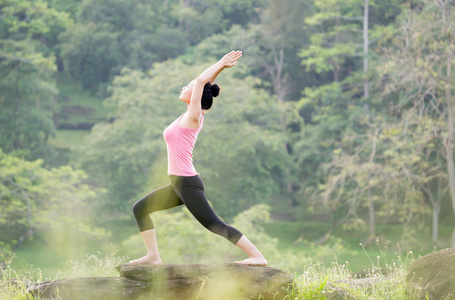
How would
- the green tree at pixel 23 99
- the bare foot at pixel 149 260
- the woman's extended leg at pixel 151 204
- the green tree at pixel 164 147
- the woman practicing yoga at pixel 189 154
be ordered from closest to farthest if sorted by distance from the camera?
the woman practicing yoga at pixel 189 154, the woman's extended leg at pixel 151 204, the bare foot at pixel 149 260, the green tree at pixel 164 147, the green tree at pixel 23 99

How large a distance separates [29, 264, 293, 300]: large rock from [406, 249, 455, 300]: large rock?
1.08 m

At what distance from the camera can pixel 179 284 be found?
16.1ft

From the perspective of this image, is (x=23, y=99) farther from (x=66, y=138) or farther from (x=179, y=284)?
(x=179, y=284)

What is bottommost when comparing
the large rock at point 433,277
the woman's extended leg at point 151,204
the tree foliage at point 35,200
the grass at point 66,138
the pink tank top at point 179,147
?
the tree foliage at point 35,200

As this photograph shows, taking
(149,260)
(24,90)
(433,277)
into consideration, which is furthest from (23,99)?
Result: (433,277)

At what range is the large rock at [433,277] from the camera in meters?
4.73

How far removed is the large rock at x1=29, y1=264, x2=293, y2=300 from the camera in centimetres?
482

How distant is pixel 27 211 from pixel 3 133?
5.31 m

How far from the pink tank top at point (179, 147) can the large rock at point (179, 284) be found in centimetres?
83

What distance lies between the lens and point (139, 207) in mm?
5004

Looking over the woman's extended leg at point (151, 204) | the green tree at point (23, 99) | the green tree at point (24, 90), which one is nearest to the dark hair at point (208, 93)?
the woman's extended leg at point (151, 204)

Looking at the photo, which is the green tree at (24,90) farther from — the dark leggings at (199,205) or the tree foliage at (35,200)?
the dark leggings at (199,205)

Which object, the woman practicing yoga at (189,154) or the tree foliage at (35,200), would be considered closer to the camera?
the woman practicing yoga at (189,154)

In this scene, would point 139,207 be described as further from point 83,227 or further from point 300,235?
point 300,235
